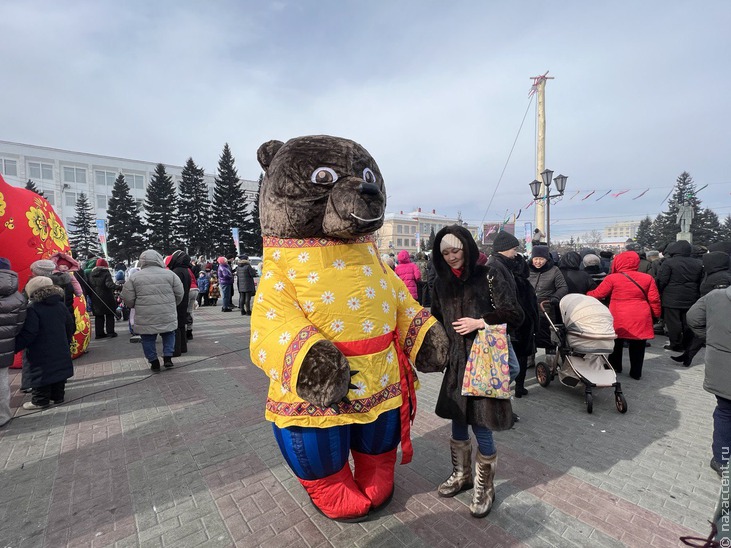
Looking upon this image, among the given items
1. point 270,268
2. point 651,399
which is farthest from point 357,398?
point 651,399

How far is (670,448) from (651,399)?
1360 millimetres

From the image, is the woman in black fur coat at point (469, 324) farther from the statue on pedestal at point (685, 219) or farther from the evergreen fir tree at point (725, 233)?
the evergreen fir tree at point (725, 233)

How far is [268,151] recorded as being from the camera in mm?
2414

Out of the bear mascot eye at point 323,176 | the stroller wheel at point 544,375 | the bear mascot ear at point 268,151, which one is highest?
the bear mascot ear at point 268,151

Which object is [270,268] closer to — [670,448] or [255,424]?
[255,424]

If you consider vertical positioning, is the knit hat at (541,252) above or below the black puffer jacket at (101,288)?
above

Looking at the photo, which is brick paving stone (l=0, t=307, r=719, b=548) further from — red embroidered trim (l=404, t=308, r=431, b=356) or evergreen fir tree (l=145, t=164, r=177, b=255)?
evergreen fir tree (l=145, t=164, r=177, b=255)

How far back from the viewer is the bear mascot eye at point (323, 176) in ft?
7.00

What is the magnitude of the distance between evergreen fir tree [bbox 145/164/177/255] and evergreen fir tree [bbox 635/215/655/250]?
48433mm

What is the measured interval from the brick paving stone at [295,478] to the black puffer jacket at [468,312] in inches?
28.6

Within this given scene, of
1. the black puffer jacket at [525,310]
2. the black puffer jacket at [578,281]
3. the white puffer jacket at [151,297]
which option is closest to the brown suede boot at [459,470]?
the black puffer jacket at [525,310]

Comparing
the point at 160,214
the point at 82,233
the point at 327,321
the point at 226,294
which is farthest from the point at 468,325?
the point at 82,233

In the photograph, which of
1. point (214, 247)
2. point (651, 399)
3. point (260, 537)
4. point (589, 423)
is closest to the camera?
point (260, 537)

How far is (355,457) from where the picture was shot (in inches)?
97.1
